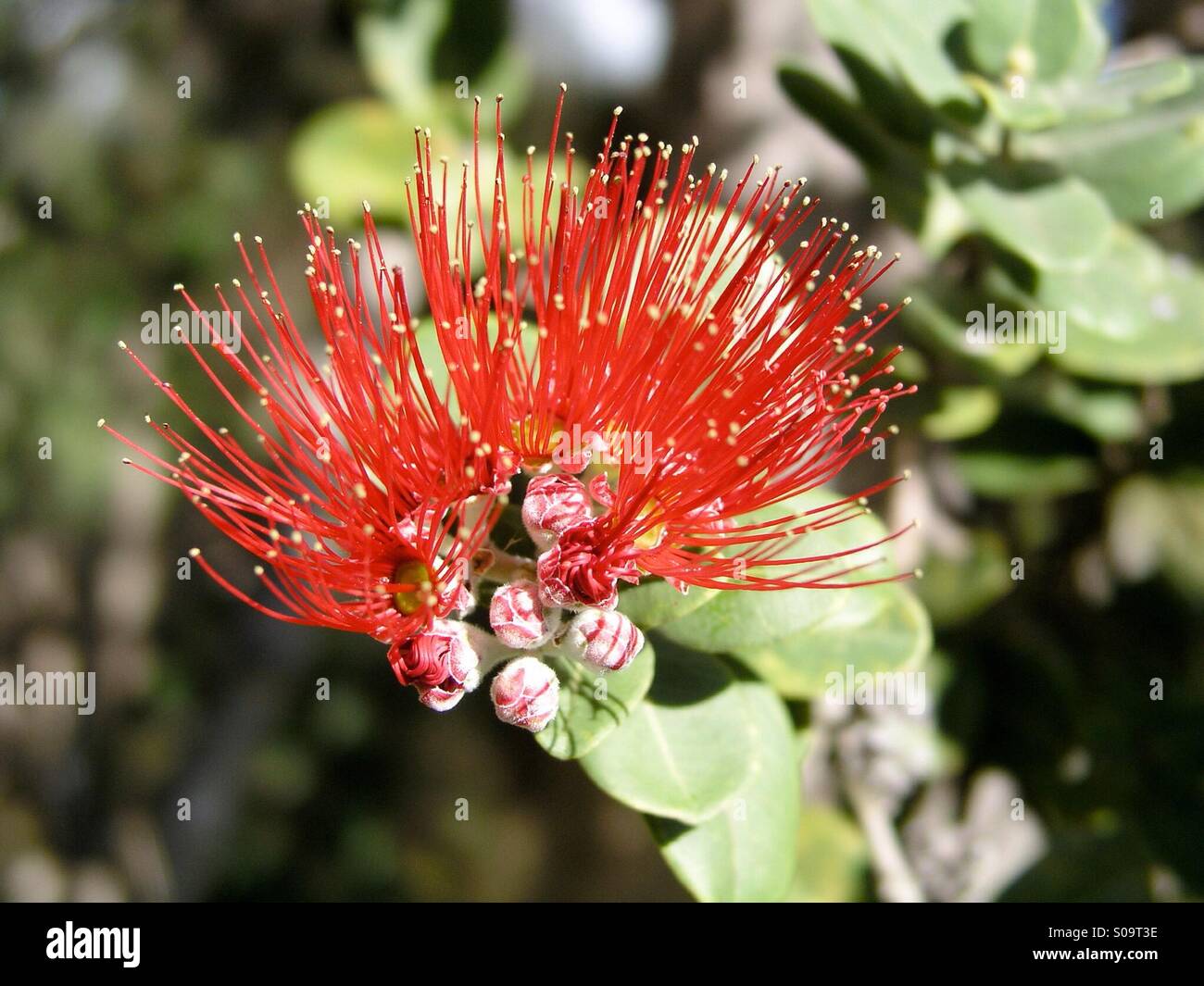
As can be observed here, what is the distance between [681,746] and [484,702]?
181cm

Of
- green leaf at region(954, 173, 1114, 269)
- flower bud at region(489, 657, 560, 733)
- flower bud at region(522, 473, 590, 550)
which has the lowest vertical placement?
flower bud at region(489, 657, 560, 733)

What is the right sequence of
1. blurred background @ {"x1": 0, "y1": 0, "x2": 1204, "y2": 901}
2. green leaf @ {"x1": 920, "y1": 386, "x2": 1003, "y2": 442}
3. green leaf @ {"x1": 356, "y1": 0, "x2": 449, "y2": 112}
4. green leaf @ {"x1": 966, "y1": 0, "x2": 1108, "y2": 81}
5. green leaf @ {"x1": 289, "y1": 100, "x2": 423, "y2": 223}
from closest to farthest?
green leaf @ {"x1": 966, "y1": 0, "x2": 1108, "y2": 81}
blurred background @ {"x1": 0, "y1": 0, "x2": 1204, "y2": 901}
green leaf @ {"x1": 920, "y1": 386, "x2": 1003, "y2": 442}
green leaf @ {"x1": 289, "y1": 100, "x2": 423, "y2": 223}
green leaf @ {"x1": 356, "y1": 0, "x2": 449, "y2": 112}

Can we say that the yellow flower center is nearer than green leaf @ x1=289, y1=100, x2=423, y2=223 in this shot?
Yes

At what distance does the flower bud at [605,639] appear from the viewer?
1120mm

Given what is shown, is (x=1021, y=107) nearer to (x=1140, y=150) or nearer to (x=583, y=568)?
(x=1140, y=150)

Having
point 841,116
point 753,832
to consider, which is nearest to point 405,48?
point 841,116

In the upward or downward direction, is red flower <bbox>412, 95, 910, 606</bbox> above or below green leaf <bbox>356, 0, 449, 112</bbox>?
below

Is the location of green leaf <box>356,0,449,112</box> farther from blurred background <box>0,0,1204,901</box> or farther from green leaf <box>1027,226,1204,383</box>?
green leaf <box>1027,226,1204,383</box>

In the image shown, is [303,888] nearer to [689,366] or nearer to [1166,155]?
[689,366]

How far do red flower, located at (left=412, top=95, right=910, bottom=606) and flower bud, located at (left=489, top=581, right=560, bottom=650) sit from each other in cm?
3

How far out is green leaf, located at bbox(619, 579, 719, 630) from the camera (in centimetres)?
118

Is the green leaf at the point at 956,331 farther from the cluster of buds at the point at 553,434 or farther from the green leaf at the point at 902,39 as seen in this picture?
the cluster of buds at the point at 553,434

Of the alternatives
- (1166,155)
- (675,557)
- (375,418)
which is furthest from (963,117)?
(375,418)

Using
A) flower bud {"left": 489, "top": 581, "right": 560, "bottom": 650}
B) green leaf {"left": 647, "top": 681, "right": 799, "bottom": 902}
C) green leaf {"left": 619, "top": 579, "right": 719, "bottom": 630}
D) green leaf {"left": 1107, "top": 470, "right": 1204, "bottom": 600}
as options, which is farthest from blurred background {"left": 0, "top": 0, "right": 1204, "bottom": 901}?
flower bud {"left": 489, "top": 581, "right": 560, "bottom": 650}
